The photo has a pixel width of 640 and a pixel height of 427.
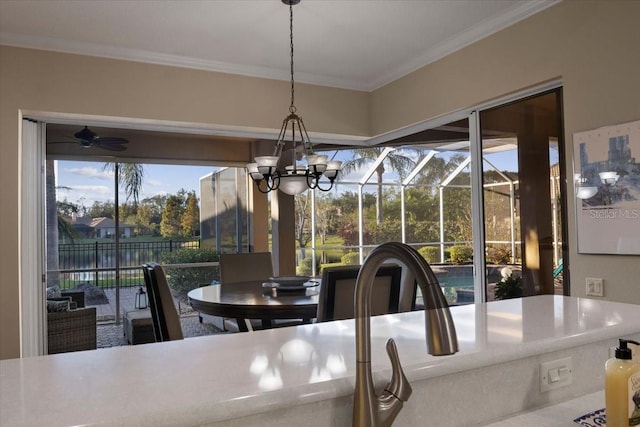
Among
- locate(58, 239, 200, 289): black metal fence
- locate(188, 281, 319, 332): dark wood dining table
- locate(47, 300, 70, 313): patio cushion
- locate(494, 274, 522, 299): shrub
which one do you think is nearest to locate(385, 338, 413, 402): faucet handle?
locate(188, 281, 319, 332): dark wood dining table

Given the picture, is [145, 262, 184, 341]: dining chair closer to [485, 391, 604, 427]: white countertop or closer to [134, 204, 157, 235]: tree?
[485, 391, 604, 427]: white countertop

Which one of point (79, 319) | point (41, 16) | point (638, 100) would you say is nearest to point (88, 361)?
point (638, 100)

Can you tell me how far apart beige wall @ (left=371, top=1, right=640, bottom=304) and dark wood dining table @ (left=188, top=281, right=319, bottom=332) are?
1.60m

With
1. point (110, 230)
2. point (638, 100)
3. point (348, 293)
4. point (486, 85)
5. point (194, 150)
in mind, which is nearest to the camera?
point (638, 100)

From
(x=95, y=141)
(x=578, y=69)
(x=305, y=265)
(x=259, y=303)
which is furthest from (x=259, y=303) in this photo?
(x=305, y=265)

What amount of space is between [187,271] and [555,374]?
6.03 meters

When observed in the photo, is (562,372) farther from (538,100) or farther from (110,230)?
(110,230)

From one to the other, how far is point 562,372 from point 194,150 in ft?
20.4

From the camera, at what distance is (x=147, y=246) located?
6.47m

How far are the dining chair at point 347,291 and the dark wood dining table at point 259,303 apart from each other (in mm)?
219

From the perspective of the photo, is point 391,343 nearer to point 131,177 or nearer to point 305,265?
point 131,177

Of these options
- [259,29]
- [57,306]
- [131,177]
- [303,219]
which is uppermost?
[259,29]

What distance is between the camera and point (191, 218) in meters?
6.77

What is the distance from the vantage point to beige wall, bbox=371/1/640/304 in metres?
2.48
